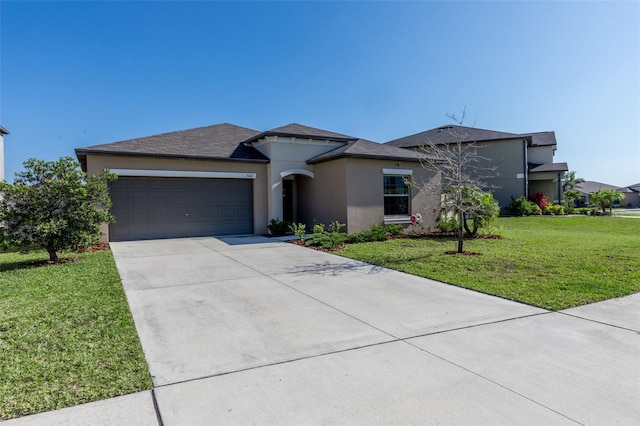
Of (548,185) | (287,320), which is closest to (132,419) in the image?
(287,320)

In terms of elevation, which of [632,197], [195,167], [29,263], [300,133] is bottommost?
[29,263]

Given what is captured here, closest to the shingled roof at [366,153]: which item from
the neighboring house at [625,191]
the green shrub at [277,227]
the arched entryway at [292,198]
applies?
the arched entryway at [292,198]

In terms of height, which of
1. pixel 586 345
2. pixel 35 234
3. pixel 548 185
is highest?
pixel 548 185

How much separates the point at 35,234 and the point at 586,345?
10851 millimetres

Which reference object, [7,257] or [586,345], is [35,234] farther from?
[586,345]

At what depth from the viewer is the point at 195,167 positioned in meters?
14.8

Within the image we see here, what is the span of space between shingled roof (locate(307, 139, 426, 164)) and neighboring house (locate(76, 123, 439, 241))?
0.05m

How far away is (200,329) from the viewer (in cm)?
465

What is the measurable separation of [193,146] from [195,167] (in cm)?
Answer: 126

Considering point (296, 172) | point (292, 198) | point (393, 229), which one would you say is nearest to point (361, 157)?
point (393, 229)

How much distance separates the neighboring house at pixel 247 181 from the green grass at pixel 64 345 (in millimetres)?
7163

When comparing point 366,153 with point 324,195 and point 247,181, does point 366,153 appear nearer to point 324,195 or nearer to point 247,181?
point 324,195

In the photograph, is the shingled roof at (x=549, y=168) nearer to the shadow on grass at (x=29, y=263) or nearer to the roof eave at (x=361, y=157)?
the roof eave at (x=361, y=157)

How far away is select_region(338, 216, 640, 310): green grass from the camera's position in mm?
6293
